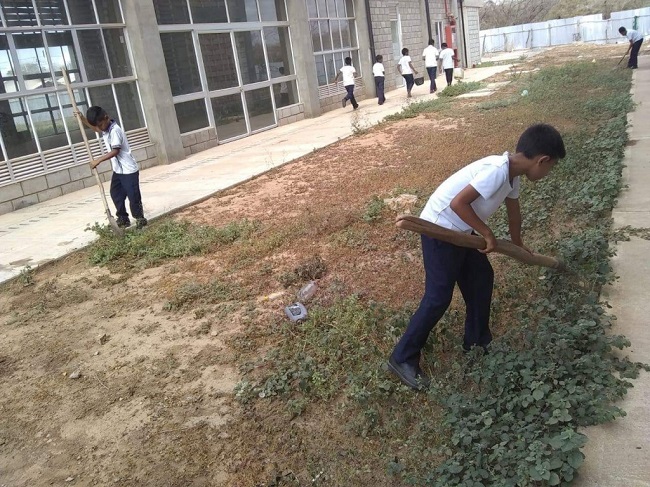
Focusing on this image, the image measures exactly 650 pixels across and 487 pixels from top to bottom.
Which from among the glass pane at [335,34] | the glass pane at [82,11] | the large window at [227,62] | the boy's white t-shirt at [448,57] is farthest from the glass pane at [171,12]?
the boy's white t-shirt at [448,57]

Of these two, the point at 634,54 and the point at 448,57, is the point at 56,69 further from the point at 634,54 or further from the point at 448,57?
the point at 634,54

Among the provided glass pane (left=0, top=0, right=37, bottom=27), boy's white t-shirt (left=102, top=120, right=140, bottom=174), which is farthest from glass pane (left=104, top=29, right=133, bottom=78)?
boy's white t-shirt (left=102, top=120, right=140, bottom=174)

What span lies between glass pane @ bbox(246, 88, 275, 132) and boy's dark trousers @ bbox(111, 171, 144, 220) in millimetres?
7571

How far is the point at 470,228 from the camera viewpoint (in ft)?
9.35

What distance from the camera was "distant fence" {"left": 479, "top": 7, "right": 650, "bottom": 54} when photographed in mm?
38531

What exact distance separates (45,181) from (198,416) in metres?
7.29

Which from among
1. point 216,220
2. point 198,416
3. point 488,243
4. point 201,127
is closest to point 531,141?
point 488,243

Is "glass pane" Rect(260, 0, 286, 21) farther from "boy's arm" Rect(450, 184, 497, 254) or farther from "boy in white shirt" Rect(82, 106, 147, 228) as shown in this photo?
"boy's arm" Rect(450, 184, 497, 254)

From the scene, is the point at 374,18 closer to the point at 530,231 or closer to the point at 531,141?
the point at 530,231

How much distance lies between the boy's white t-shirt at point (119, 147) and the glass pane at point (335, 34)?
12746 mm

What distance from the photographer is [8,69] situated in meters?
8.56

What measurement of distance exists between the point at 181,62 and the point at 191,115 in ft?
3.64

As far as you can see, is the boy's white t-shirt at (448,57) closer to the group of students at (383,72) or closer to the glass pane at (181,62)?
the group of students at (383,72)

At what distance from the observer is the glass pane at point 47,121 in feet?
29.3
